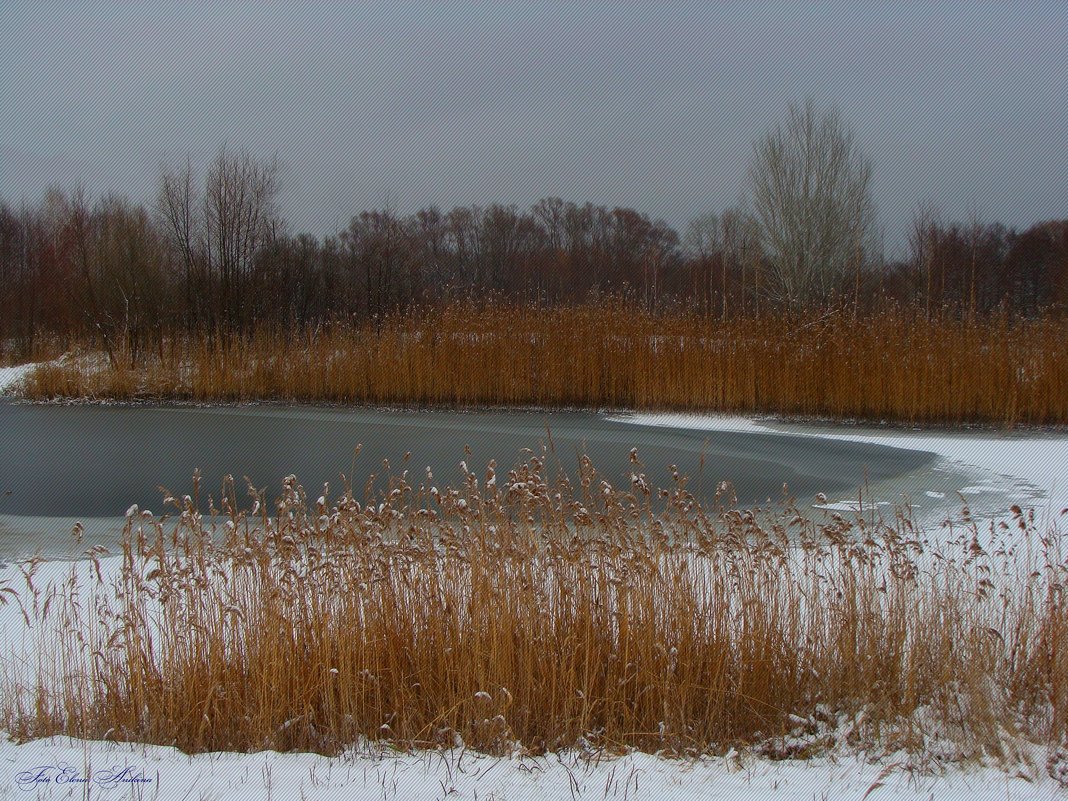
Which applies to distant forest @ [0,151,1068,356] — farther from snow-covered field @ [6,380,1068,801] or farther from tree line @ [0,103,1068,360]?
snow-covered field @ [6,380,1068,801]

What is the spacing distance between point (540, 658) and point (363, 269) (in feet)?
99.5

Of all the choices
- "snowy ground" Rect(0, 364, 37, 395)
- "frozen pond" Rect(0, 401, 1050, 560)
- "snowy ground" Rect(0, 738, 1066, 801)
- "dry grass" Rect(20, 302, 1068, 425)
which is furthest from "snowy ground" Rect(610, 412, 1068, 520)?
"snowy ground" Rect(0, 364, 37, 395)

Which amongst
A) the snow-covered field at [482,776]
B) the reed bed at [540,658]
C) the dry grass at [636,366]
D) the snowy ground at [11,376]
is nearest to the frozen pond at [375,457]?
the dry grass at [636,366]

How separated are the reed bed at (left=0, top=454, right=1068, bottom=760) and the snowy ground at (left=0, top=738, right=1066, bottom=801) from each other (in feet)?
0.44

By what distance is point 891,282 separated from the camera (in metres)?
34.0

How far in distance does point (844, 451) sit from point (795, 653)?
260 inches

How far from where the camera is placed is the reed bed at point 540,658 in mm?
3248

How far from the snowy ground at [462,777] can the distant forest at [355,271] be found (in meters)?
10.6

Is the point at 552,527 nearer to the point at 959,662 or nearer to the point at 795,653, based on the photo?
the point at 795,653

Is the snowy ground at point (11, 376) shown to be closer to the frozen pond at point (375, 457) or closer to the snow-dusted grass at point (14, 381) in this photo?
the snow-dusted grass at point (14, 381)

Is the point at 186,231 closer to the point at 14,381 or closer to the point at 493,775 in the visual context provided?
the point at 14,381

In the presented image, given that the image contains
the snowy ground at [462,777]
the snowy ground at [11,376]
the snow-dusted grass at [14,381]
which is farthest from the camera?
the snowy ground at [11,376]

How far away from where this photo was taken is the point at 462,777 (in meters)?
2.92

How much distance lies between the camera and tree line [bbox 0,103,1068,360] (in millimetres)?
20453
